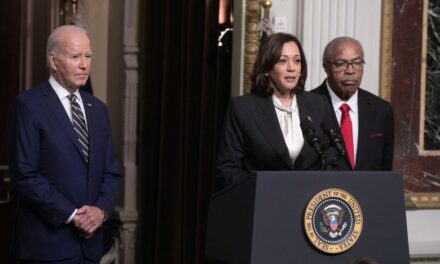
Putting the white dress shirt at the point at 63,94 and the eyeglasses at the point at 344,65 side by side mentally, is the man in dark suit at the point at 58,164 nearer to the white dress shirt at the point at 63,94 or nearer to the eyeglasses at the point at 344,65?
the white dress shirt at the point at 63,94

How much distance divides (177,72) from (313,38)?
1096 mm

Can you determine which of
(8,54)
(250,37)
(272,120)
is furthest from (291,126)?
(8,54)

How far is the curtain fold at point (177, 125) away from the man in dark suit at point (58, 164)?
1.29 metres

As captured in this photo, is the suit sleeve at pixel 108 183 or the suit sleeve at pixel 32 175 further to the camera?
the suit sleeve at pixel 108 183

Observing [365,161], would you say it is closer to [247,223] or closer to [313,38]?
[313,38]

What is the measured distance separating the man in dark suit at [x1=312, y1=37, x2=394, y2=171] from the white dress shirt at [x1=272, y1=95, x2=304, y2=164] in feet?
1.84

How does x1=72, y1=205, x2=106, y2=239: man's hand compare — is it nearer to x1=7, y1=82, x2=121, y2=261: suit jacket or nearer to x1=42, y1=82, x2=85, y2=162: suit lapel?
x1=7, y1=82, x2=121, y2=261: suit jacket

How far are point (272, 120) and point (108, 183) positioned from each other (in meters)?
0.84

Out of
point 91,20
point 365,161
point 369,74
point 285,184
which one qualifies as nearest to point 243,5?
point 369,74

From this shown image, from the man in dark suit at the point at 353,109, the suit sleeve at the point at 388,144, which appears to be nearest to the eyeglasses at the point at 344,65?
the man in dark suit at the point at 353,109

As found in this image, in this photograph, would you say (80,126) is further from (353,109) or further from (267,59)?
(353,109)

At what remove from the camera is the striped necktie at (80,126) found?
430 centimetres

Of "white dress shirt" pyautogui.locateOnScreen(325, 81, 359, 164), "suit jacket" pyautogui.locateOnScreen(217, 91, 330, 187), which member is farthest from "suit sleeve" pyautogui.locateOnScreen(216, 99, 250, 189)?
"white dress shirt" pyautogui.locateOnScreen(325, 81, 359, 164)

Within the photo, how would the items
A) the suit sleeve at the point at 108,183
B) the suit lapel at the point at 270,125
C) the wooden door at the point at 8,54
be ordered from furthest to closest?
the wooden door at the point at 8,54, the suit sleeve at the point at 108,183, the suit lapel at the point at 270,125
